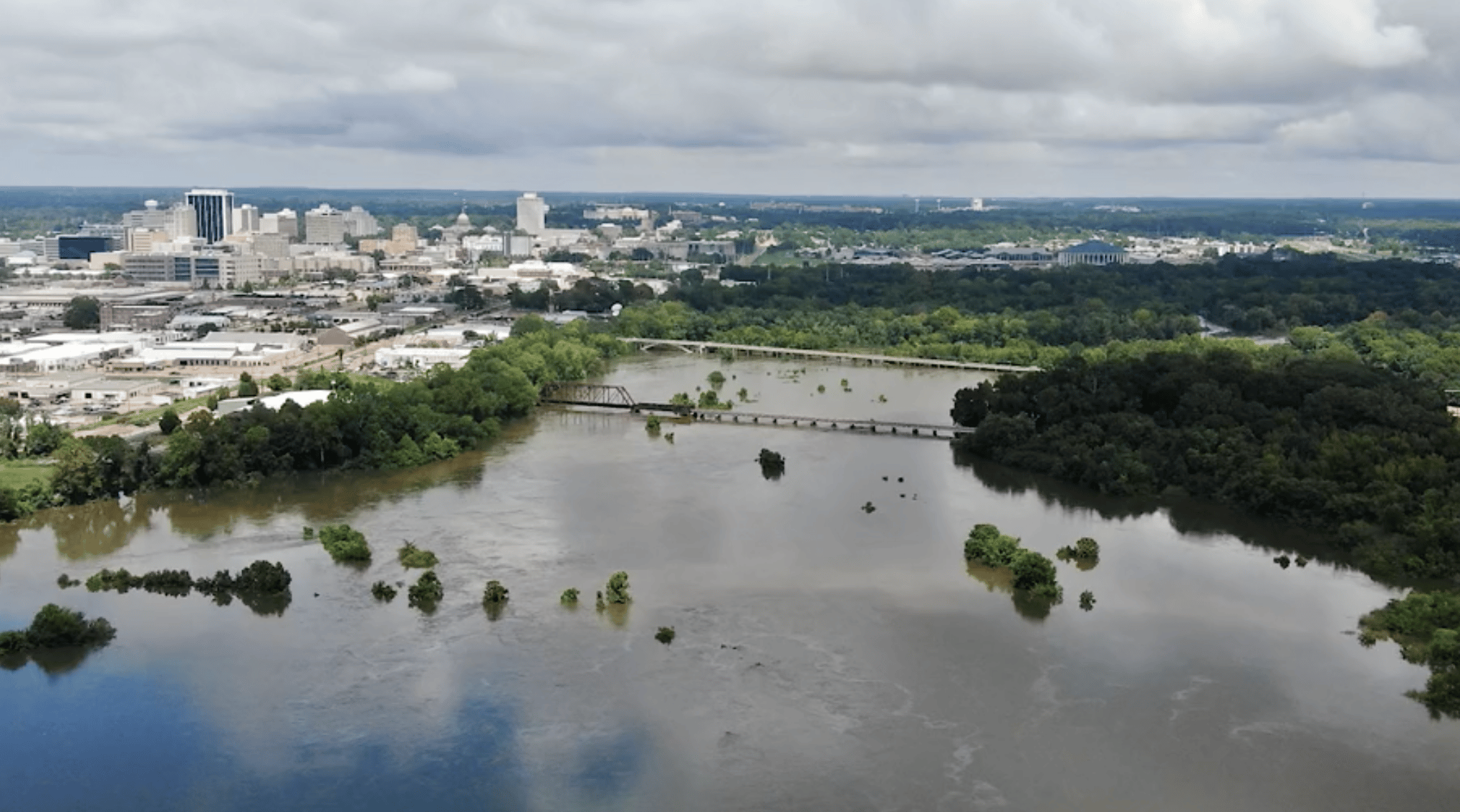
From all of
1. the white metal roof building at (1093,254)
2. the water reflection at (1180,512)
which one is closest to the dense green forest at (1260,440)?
the water reflection at (1180,512)

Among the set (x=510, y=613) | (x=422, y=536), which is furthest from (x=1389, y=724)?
(x=422, y=536)

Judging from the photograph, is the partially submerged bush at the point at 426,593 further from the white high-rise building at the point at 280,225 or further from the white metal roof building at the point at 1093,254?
the white high-rise building at the point at 280,225

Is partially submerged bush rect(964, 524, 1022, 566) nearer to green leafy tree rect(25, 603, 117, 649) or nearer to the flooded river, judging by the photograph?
the flooded river

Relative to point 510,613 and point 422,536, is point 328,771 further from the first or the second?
point 422,536

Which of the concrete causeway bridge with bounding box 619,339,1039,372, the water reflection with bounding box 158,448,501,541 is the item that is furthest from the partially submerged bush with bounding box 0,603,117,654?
the concrete causeway bridge with bounding box 619,339,1039,372

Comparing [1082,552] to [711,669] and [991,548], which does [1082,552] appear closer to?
[991,548]

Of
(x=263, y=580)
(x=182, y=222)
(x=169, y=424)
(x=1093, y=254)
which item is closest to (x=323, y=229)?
(x=182, y=222)
